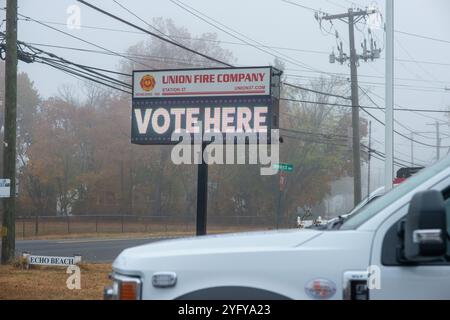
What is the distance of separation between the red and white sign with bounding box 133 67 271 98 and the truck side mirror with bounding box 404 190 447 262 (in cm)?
965

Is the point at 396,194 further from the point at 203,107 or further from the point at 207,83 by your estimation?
the point at 207,83

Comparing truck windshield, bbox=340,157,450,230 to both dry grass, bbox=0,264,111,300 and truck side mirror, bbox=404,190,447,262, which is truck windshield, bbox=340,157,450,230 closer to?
truck side mirror, bbox=404,190,447,262

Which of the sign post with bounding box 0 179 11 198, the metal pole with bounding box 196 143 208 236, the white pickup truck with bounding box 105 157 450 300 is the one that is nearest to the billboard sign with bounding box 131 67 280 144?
the metal pole with bounding box 196 143 208 236

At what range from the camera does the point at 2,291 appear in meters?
10.9

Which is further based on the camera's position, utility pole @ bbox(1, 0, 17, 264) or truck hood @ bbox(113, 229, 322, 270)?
utility pole @ bbox(1, 0, 17, 264)

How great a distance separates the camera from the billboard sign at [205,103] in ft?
41.3

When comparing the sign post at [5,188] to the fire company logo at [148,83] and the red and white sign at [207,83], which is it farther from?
the fire company logo at [148,83]

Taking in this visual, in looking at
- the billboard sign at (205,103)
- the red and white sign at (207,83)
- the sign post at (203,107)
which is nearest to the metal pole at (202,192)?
the sign post at (203,107)

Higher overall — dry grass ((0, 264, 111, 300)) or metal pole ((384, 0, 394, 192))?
metal pole ((384, 0, 394, 192))

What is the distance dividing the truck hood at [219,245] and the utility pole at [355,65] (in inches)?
898

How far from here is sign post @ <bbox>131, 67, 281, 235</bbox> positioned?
1258cm

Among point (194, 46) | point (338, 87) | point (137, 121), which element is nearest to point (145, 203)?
point (194, 46)

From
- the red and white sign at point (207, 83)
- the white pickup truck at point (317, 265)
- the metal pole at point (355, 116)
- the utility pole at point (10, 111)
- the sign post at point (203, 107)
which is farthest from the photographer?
the metal pole at point (355, 116)
